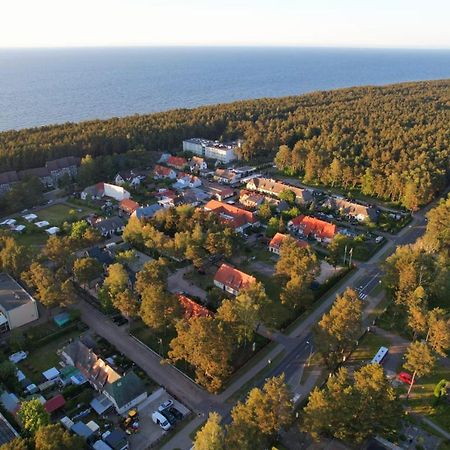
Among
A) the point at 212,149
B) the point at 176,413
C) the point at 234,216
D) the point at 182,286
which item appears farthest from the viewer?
the point at 212,149

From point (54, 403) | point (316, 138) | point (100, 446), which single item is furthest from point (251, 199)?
point (100, 446)

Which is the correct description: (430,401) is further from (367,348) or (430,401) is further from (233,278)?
(233,278)

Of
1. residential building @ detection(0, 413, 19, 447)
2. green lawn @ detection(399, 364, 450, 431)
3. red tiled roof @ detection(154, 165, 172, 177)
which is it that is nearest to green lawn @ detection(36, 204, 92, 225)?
red tiled roof @ detection(154, 165, 172, 177)

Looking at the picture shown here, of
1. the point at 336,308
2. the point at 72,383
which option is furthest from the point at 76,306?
the point at 336,308

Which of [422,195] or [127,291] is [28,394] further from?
[422,195]

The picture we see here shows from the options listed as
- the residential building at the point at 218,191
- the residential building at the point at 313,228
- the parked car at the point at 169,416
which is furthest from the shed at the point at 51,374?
the residential building at the point at 218,191

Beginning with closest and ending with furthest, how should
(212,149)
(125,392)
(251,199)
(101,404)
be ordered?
(125,392)
(101,404)
(251,199)
(212,149)

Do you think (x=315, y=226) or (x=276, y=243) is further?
(x=315, y=226)
